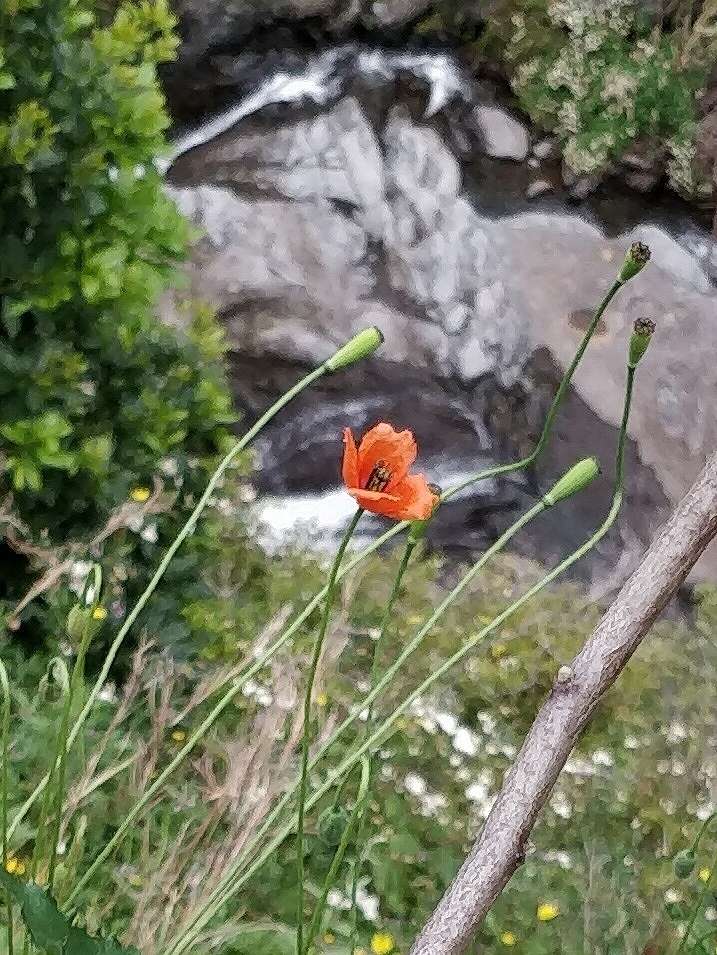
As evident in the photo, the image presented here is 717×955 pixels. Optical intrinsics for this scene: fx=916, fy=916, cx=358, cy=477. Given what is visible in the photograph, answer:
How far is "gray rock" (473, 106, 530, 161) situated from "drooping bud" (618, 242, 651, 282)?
12.0ft

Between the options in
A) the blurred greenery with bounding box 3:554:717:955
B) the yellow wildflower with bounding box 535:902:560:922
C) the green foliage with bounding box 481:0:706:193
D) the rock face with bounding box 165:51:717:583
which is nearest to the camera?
the blurred greenery with bounding box 3:554:717:955

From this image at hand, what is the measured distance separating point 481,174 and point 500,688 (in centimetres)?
251

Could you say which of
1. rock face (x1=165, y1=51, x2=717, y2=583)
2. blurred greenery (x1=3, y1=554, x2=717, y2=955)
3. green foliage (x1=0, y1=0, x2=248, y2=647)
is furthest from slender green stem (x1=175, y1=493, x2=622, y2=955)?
rock face (x1=165, y1=51, x2=717, y2=583)

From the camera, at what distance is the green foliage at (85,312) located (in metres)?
1.41

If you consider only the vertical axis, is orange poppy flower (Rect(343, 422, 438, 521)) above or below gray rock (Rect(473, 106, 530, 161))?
above

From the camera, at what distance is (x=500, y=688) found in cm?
208

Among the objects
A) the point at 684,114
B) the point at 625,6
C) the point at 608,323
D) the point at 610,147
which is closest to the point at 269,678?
the point at 608,323

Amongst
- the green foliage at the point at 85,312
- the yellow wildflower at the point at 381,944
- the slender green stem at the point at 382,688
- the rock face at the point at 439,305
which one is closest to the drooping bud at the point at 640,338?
the slender green stem at the point at 382,688

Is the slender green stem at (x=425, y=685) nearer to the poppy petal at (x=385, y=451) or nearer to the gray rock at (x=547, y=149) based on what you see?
the poppy petal at (x=385, y=451)

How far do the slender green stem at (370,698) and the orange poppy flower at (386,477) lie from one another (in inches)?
2.1

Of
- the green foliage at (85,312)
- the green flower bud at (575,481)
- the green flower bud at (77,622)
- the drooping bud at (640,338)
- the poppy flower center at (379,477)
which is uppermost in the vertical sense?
the drooping bud at (640,338)

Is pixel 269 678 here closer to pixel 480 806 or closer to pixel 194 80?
pixel 480 806

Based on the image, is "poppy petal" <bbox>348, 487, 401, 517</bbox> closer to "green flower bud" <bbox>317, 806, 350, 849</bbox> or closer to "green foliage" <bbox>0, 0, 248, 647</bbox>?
"green flower bud" <bbox>317, 806, 350, 849</bbox>

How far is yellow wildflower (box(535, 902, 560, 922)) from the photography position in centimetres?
151
